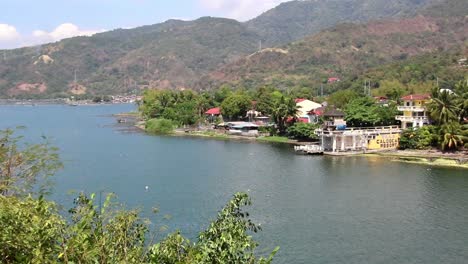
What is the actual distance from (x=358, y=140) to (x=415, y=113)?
10408 mm

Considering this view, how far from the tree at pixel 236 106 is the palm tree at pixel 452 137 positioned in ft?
139

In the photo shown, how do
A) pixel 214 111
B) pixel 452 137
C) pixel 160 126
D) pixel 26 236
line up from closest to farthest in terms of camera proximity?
pixel 26 236
pixel 452 137
pixel 160 126
pixel 214 111

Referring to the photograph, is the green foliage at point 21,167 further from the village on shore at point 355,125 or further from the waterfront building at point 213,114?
the waterfront building at point 213,114

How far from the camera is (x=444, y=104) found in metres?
63.5

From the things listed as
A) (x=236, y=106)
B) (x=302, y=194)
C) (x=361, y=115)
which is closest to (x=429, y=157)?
(x=361, y=115)

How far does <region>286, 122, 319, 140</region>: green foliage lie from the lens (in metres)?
77.2

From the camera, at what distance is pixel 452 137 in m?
61.8

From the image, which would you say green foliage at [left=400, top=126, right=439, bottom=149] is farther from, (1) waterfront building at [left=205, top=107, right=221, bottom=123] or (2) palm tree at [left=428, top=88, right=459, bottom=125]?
(1) waterfront building at [left=205, top=107, right=221, bottom=123]

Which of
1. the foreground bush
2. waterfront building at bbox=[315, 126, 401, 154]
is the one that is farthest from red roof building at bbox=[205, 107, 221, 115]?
the foreground bush

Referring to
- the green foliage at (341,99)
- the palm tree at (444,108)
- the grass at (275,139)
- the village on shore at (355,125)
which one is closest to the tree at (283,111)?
the village on shore at (355,125)

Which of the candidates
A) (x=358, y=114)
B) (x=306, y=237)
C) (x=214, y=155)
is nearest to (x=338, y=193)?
(x=306, y=237)

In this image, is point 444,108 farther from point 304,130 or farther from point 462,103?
point 304,130

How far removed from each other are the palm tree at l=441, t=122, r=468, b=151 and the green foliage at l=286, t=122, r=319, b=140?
19.0m

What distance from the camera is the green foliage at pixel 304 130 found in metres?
77.2
